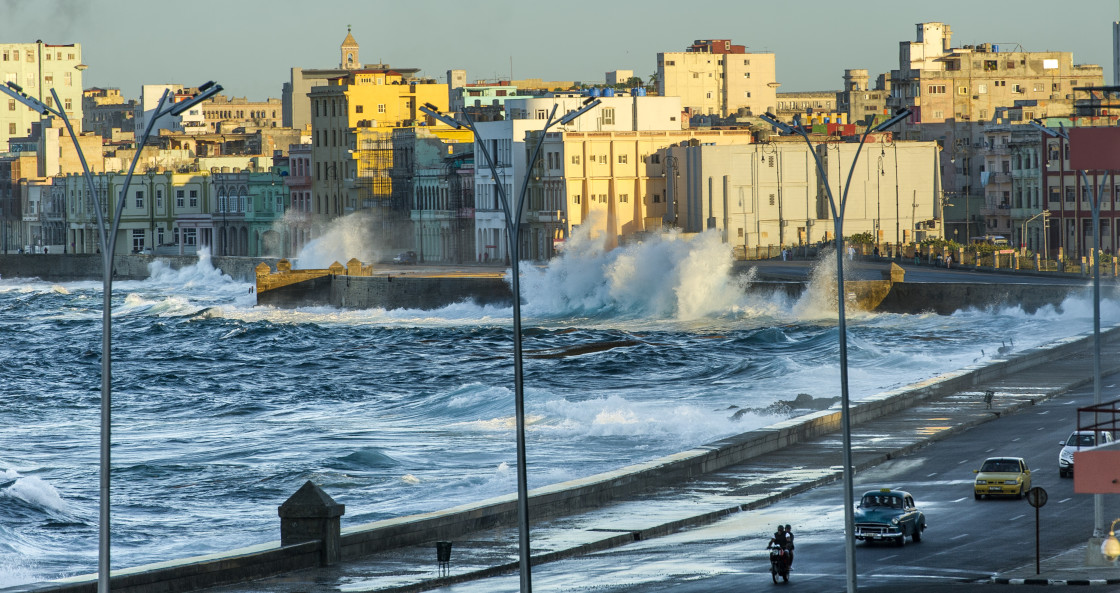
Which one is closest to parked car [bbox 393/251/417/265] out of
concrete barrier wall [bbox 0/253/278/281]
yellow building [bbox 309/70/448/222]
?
yellow building [bbox 309/70/448/222]

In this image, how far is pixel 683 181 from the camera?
111938 millimetres

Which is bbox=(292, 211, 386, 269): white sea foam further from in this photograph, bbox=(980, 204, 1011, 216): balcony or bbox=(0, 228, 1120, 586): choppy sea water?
bbox=(980, 204, 1011, 216): balcony

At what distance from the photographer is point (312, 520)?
22.5 m

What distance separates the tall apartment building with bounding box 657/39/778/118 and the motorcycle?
6133 inches

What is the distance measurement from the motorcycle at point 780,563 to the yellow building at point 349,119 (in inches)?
4879

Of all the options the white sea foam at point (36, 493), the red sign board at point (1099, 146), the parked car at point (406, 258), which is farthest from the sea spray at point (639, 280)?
the red sign board at point (1099, 146)

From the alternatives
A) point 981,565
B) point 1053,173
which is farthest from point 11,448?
point 1053,173

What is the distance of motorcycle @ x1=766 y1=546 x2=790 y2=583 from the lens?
21.6 m

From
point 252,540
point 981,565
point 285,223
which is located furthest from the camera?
point 285,223

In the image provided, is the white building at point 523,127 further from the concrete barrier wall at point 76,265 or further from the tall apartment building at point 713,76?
the tall apartment building at point 713,76

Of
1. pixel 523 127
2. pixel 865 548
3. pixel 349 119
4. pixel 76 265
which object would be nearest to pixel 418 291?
pixel 523 127

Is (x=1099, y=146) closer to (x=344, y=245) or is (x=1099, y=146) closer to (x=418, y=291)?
(x=418, y=291)

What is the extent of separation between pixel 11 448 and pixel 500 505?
21.9 metres

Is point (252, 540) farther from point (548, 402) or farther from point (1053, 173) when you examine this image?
point (1053, 173)
